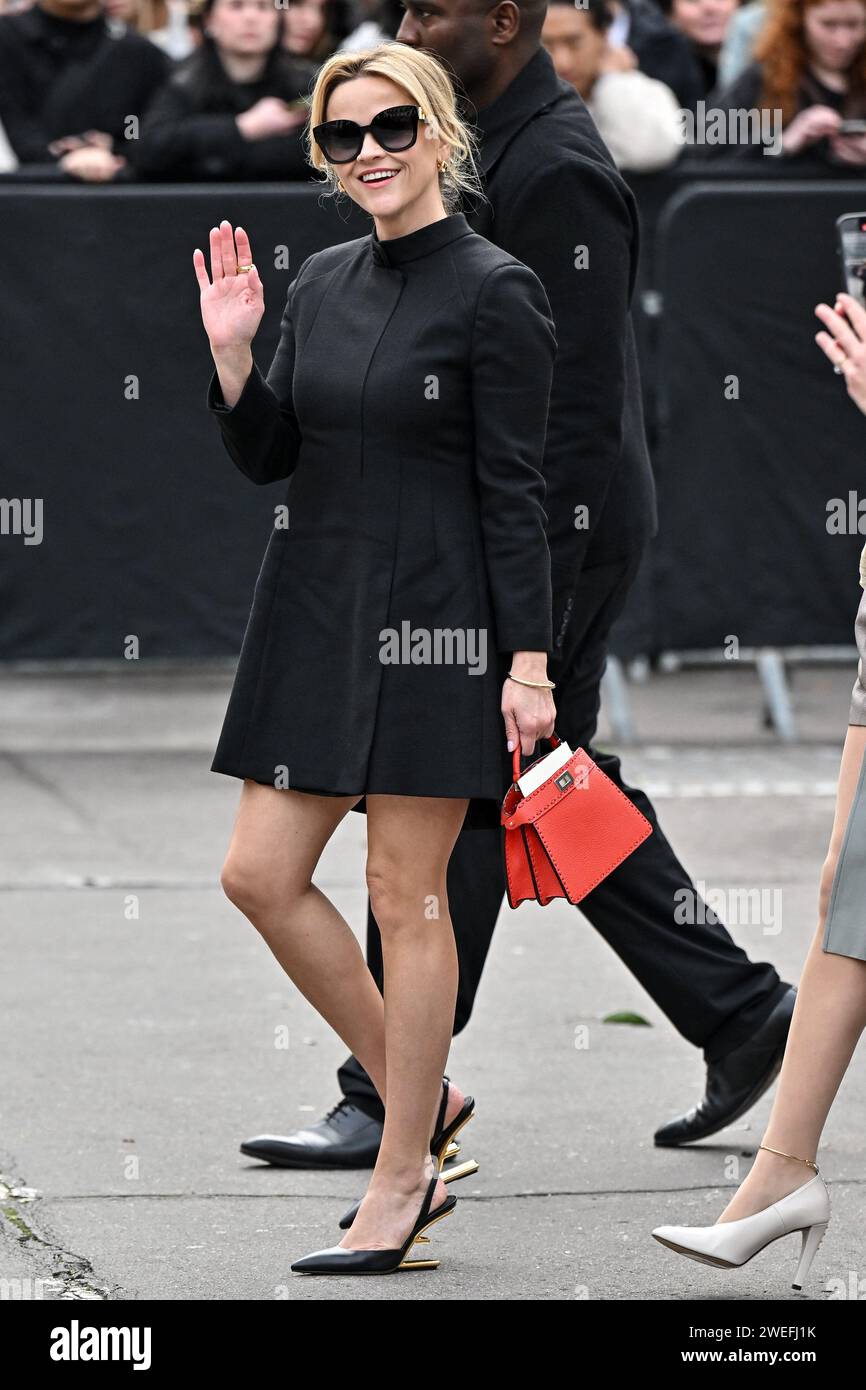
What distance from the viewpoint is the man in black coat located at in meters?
4.32

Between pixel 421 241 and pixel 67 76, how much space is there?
5.63 m

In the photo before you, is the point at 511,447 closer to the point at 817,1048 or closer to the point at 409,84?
the point at 409,84

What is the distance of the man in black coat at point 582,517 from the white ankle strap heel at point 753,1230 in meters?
0.90

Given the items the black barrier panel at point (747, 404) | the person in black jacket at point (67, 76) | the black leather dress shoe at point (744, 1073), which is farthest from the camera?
the person in black jacket at point (67, 76)

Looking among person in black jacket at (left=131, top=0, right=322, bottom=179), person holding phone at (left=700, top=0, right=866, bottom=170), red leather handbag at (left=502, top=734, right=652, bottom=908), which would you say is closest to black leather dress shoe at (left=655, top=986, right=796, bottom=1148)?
red leather handbag at (left=502, top=734, right=652, bottom=908)

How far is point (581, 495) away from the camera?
171 inches

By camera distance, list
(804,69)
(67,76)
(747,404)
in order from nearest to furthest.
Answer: (747,404) < (804,69) < (67,76)

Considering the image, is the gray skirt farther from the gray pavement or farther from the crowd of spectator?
the crowd of spectator

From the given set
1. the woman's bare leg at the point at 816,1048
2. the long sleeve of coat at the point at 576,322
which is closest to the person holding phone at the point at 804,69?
the long sleeve of coat at the point at 576,322

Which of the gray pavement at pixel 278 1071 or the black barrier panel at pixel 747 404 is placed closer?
the gray pavement at pixel 278 1071

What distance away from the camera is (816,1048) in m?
3.64

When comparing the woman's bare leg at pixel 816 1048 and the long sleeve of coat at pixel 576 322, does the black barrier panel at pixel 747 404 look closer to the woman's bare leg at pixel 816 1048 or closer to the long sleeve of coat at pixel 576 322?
the long sleeve of coat at pixel 576 322

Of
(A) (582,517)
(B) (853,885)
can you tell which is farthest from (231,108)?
(B) (853,885)

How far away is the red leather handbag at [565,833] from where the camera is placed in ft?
12.7
